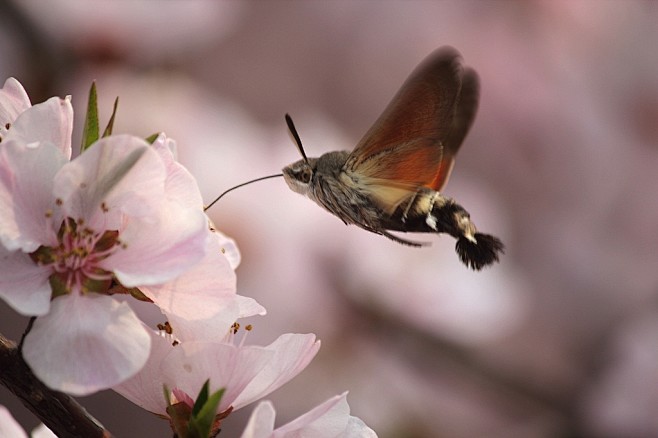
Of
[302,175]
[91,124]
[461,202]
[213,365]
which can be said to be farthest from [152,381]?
[461,202]

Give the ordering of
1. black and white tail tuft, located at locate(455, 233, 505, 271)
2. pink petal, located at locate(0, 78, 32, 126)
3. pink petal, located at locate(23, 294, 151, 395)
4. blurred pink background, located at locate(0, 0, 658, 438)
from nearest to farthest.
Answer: pink petal, located at locate(23, 294, 151, 395), pink petal, located at locate(0, 78, 32, 126), black and white tail tuft, located at locate(455, 233, 505, 271), blurred pink background, located at locate(0, 0, 658, 438)

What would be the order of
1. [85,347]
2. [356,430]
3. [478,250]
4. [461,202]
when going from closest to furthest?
1. [85,347]
2. [356,430]
3. [478,250]
4. [461,202]

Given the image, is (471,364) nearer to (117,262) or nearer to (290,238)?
(290,238)

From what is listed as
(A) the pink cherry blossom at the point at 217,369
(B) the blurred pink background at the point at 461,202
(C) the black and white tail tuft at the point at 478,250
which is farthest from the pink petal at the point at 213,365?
(B) the blurred pink background at the point at 461,202

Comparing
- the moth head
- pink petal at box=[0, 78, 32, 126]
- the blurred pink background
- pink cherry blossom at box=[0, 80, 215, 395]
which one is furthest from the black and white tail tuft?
the blurred pink background

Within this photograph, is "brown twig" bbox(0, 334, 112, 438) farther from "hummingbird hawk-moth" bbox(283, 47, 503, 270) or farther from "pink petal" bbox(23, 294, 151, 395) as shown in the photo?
"hummingbird hawk-moth" bbox(283, 47, 503, 270)

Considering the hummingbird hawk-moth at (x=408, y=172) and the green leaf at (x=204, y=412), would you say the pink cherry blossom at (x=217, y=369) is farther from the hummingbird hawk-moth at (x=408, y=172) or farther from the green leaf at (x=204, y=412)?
the hummingbird hawk-moth at (x=408, y=172)

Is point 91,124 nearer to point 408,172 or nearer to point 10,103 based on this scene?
point 10,103
